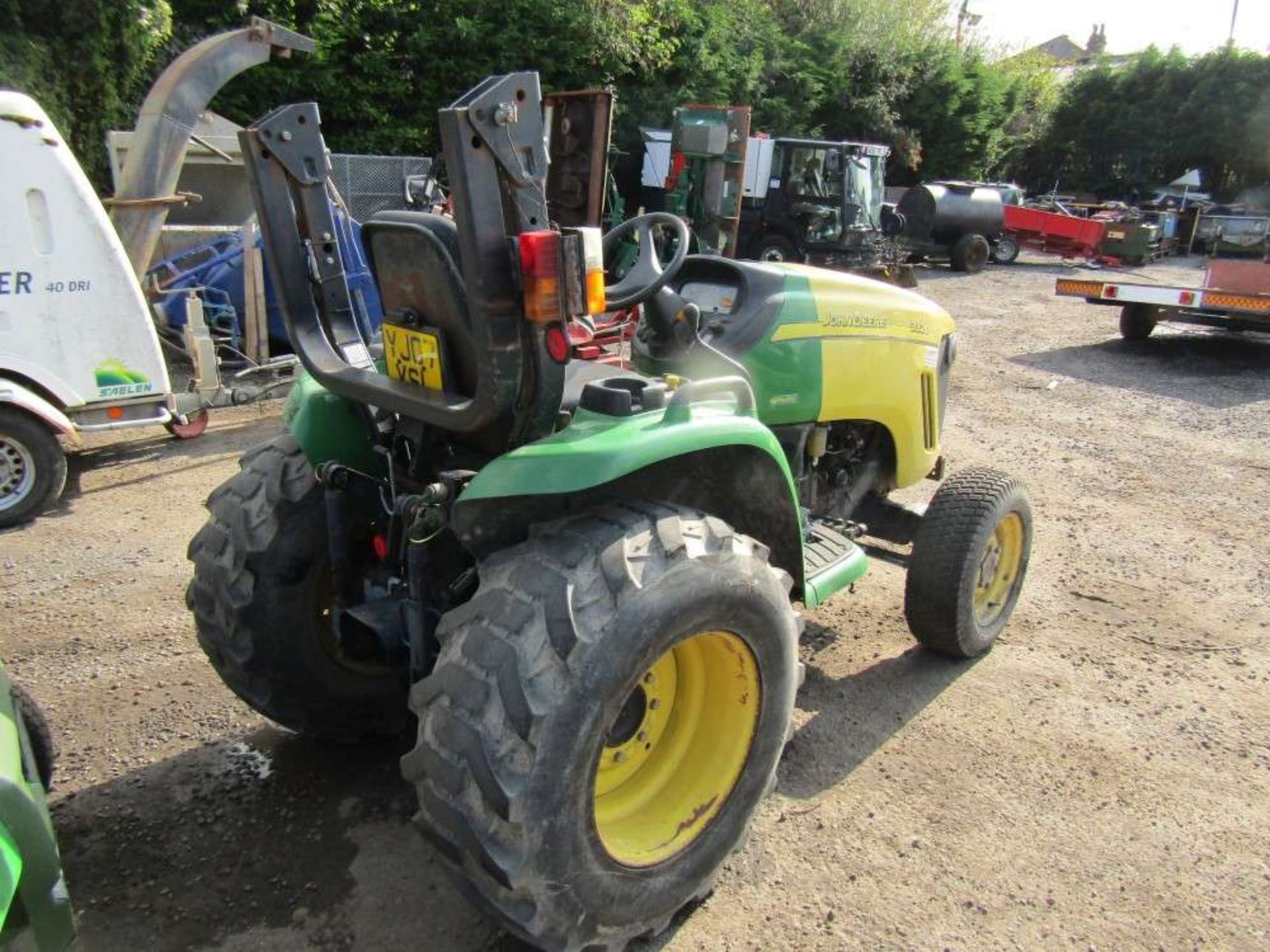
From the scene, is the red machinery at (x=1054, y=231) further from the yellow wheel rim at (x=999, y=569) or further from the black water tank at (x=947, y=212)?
the yellow wheel rim at (x=999, y=569)

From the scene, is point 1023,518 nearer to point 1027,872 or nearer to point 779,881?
point 1027,872

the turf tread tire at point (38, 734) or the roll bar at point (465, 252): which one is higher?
the roll bar at point (465, 252)

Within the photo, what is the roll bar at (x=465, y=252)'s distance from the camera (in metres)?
1.96

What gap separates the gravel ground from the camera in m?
2.55

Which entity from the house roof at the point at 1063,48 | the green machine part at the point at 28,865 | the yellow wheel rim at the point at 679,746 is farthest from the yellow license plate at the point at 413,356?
the house roof at the point at 1063,48

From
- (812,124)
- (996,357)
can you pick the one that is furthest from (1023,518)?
(812,124)

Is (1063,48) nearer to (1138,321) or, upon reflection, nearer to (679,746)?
(1138,321)

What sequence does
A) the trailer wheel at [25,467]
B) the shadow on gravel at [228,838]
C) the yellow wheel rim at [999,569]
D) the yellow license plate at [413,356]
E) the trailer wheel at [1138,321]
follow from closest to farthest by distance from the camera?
1. the yellow license plate at [413,356]
2. the shadow on gravel at [228,838]
3. the yellow wheel rim at [999,569]
4. the trailer wheel at [25,467]
5. the trailer wheel at [1138,321]

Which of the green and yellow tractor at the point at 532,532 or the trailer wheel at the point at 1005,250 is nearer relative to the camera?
the green and yellow tractor at the point at 532,532

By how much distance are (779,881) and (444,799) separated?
122 centimetres

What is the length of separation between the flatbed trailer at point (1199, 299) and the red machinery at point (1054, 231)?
9.43 meters

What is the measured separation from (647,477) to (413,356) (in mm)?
687

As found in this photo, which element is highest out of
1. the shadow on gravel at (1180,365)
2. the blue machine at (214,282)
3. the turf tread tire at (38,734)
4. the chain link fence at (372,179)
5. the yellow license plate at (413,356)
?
the chain link fence at (372,179)

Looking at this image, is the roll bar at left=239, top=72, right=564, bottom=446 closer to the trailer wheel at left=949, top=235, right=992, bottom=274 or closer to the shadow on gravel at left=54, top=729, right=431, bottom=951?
the shadow on gravel at left=54, top=729, right=431, bottom=951
